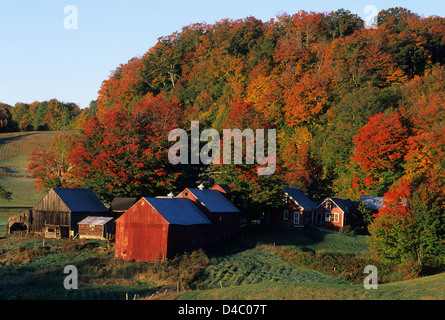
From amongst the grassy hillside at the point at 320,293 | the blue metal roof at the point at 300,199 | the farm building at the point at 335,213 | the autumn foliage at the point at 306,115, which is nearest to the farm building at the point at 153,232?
the grassy hillside at the point at 320,293

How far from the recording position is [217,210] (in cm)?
5909

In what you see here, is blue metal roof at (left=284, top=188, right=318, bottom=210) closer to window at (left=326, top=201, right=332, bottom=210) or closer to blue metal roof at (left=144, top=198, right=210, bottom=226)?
window at (left=326, top=201, right=332, bottom=210)

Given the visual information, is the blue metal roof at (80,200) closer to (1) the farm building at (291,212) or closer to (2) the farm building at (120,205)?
(2) the farm building at (120,205)

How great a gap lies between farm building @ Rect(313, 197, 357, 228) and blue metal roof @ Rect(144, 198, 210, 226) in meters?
23.1

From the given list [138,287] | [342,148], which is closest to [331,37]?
[342,148]

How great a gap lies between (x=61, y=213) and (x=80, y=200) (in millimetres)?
3129

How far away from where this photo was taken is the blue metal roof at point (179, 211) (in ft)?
167

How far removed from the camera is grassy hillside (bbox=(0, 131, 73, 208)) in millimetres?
96031

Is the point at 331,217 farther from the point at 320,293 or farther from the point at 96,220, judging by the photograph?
the point at 320,293

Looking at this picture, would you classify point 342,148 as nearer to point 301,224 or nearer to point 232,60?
point 301,224

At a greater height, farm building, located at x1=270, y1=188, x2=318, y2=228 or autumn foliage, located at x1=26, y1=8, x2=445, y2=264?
autumn foliage, located at x1=26, y1=8, x2=445, y2=264

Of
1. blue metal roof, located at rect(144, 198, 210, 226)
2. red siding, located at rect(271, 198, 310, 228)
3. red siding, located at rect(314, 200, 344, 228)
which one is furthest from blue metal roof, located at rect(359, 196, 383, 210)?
blue metal roof, located at rect(144, 198, 210, 226)

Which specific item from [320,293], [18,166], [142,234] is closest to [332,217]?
→ [142,234]

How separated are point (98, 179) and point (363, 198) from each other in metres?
35.5
